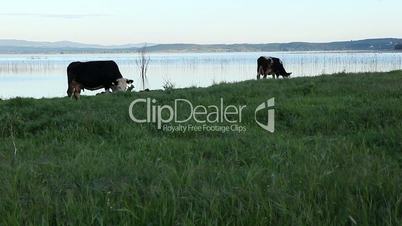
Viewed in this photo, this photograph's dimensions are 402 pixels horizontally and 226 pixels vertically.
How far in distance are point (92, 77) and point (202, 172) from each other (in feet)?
41.0

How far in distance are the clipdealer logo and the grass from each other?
196mm

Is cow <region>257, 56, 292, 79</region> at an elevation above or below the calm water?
above

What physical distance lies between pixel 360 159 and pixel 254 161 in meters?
0.97

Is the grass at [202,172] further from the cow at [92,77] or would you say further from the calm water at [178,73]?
the calm water at [178,73]

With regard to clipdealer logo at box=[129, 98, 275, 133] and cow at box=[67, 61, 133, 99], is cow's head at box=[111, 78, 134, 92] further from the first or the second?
clipdealer logo at box=[129, 98, 275, 133]

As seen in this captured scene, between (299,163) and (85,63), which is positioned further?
(85,63)

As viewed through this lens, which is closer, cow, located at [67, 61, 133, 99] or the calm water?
cow, located at [67, 61, 133, 99]

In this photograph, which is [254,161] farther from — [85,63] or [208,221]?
[85,63]

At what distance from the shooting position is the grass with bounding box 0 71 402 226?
290 centimetres

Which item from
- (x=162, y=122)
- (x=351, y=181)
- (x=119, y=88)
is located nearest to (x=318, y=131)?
(x=162, y=122)

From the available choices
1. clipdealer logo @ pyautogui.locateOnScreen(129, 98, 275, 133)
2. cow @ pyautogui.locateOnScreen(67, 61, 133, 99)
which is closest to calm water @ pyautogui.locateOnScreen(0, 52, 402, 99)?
cow @ pyautogui.locateOnScreen(67, 61, 133, 99)

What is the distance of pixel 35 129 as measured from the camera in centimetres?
711

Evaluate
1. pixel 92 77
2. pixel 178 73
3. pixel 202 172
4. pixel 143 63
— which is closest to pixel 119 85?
pixel 92 77

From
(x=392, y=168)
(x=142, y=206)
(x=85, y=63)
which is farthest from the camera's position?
(x=85, y=63)
